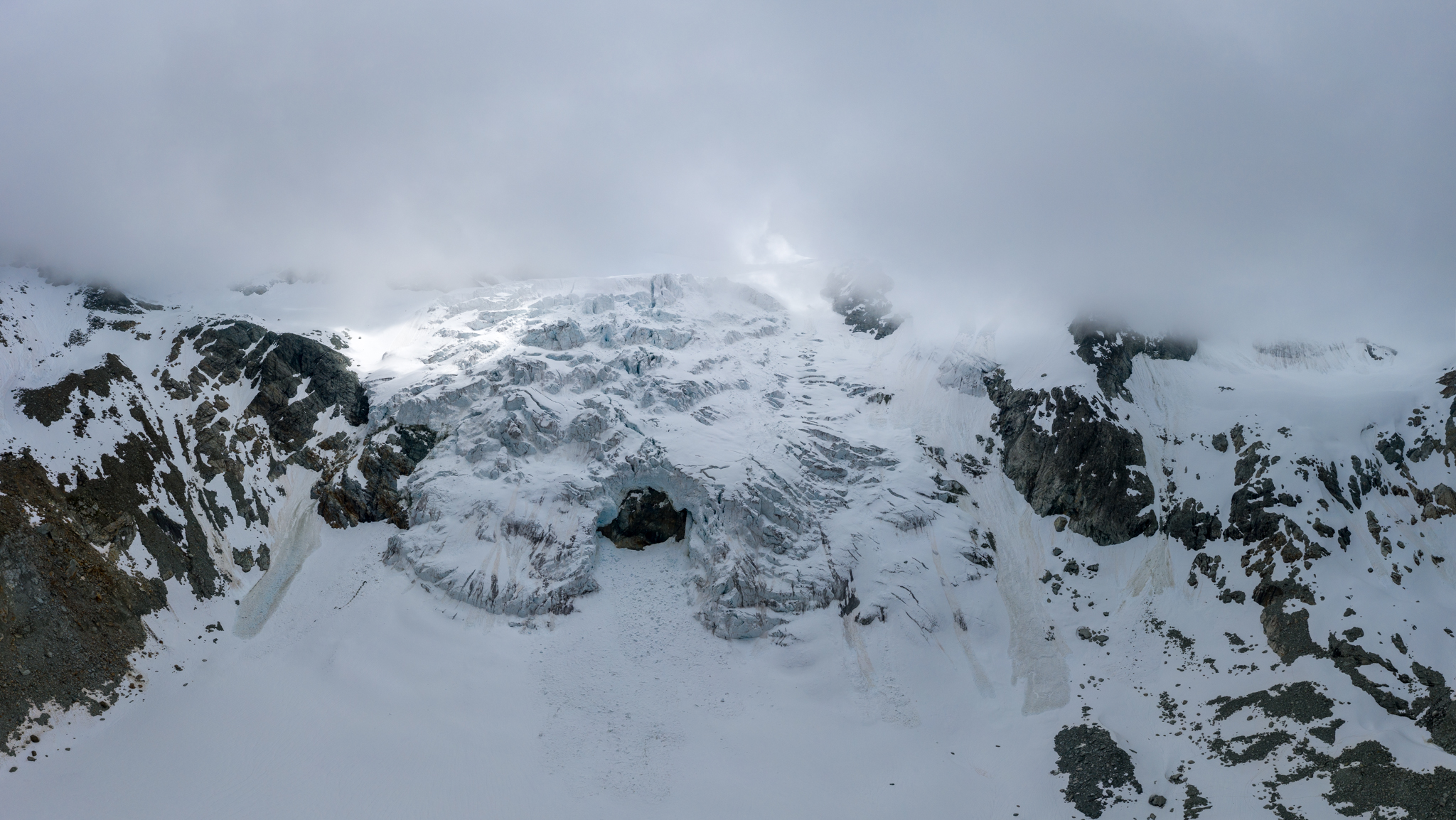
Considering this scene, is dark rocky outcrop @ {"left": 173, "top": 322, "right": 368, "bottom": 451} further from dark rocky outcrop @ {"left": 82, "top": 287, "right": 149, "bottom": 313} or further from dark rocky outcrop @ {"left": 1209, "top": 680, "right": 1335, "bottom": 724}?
dark rocky outcrop @ {"left": 1209, "top": 680, "right": 1335, "bottom": 724}

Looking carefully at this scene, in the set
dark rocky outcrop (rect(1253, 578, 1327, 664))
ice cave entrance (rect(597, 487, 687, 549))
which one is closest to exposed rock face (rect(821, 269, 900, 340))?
ice cave entrance (rect(597, 487, 687, 549))

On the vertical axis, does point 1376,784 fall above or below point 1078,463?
below

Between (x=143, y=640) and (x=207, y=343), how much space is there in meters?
39.5

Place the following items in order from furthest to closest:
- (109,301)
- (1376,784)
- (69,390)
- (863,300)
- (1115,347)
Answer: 1. (863,300)
2. (1115,347)
3. (109,301)
4. (69,390)
5. (1376,784)

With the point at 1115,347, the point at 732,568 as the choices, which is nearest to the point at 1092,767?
the point at 732,568

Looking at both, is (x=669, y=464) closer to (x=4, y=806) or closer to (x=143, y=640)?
(x=143, y=640)

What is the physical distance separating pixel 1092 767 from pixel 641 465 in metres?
48.3

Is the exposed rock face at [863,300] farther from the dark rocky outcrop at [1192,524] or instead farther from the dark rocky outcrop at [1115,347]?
the dark rocky outcrop at [1192,524]

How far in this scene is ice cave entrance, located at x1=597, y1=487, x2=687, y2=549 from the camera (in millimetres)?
68312

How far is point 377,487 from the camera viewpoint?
222 ft

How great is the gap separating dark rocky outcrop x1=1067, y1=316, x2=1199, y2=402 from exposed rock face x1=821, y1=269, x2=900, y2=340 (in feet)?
95.0

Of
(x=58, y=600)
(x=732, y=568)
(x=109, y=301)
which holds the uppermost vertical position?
(x=109, y=301)

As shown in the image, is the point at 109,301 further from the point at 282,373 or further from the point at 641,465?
the point at 641,465

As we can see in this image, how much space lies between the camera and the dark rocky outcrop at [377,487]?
66.5 metres
